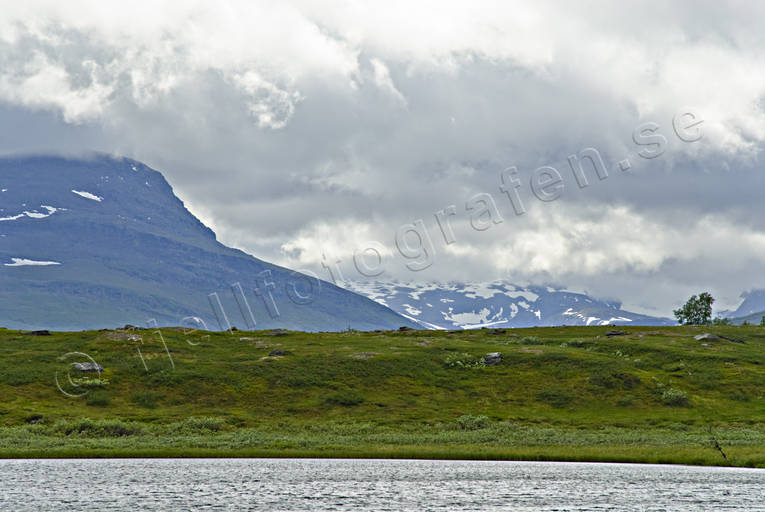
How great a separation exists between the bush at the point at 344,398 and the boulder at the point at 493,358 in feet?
98.7

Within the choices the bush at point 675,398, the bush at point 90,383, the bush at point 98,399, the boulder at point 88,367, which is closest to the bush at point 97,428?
the bush at point 98,399

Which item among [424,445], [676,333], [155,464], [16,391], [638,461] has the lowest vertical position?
[676,333]

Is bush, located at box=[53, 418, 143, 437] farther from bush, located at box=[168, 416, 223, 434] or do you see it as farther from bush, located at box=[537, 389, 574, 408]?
bush, located at box=[537, 389, 574, 408]

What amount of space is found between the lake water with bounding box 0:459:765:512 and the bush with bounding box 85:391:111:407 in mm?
42490

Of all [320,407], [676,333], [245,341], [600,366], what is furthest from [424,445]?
[676,333]

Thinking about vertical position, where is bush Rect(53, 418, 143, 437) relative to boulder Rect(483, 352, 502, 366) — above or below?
above

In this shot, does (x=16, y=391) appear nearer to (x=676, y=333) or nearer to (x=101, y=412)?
(x=101, y=412)

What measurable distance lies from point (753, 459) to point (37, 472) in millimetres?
60181

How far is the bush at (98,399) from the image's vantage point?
106 metres

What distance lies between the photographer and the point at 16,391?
10912 centimetres

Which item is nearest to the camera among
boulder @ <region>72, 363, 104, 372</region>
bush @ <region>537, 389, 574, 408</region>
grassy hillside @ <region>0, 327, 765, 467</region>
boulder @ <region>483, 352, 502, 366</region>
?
grassy hillside @ <region>0, 327, 765, 467</region>

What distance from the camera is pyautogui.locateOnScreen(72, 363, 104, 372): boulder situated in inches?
4761

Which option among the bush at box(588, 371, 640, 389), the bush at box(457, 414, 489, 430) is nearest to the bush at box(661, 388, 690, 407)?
the bush at box(588, 371, 640, 389)

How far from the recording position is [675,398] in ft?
365
